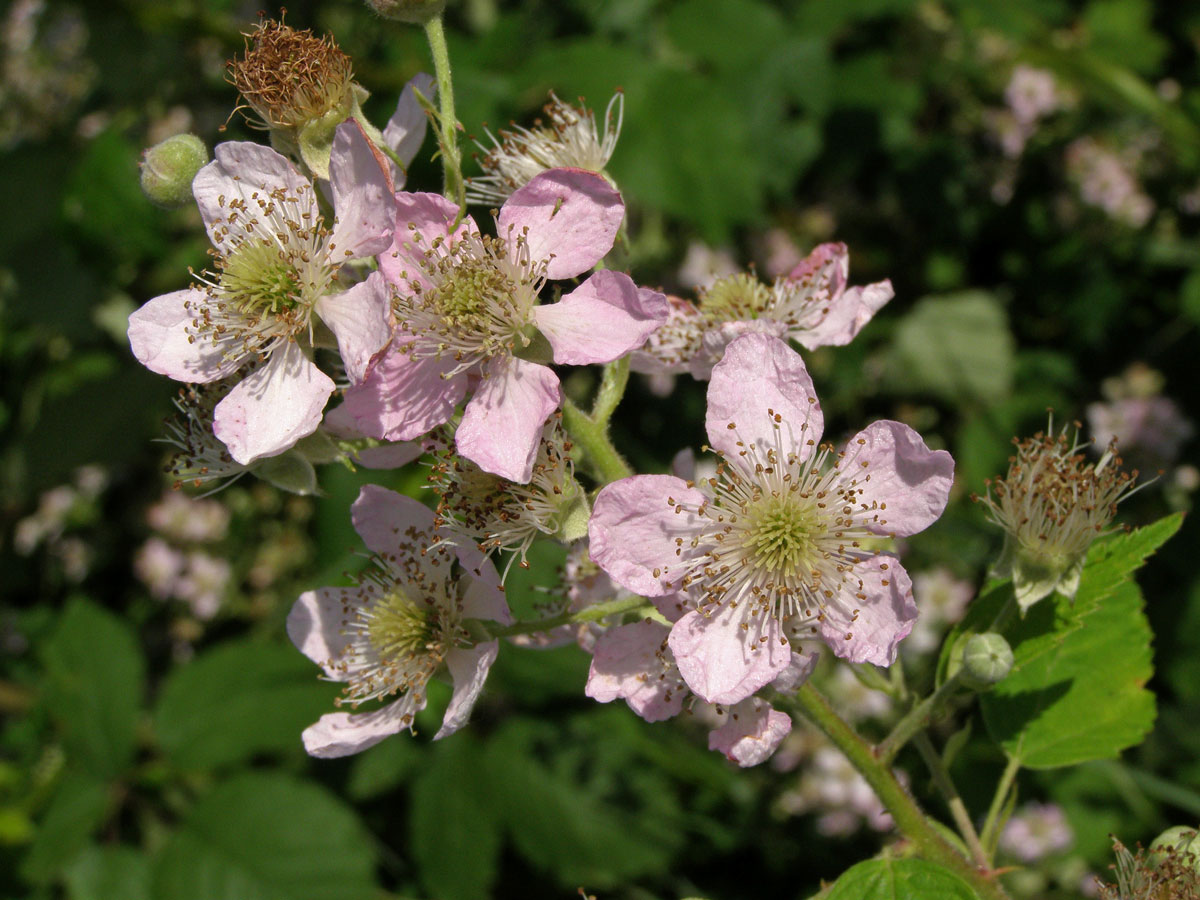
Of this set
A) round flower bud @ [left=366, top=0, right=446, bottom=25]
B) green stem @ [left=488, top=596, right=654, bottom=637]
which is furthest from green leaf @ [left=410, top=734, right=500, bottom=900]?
round flower bud @ [left=366, top=0, right=446, bottom=25]

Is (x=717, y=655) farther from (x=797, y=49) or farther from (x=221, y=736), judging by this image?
(x=797, y=49)

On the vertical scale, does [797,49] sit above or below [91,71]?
above

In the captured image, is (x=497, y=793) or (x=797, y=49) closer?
(x=497, y=793)

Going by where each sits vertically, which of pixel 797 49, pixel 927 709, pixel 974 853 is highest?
pixel 797 49

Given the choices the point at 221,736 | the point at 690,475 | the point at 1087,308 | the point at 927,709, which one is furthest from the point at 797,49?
the point at 221,736

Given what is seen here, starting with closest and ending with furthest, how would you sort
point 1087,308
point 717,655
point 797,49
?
point 717,655 → point 797,49 → point 1087,308

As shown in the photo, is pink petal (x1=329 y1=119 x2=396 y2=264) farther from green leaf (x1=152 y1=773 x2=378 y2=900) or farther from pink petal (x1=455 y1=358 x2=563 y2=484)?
green leaf (x1=152 y1=773 x2=378 y2=900)

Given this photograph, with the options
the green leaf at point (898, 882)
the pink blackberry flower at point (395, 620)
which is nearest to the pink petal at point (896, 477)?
the green leaf at point (898, 882)
